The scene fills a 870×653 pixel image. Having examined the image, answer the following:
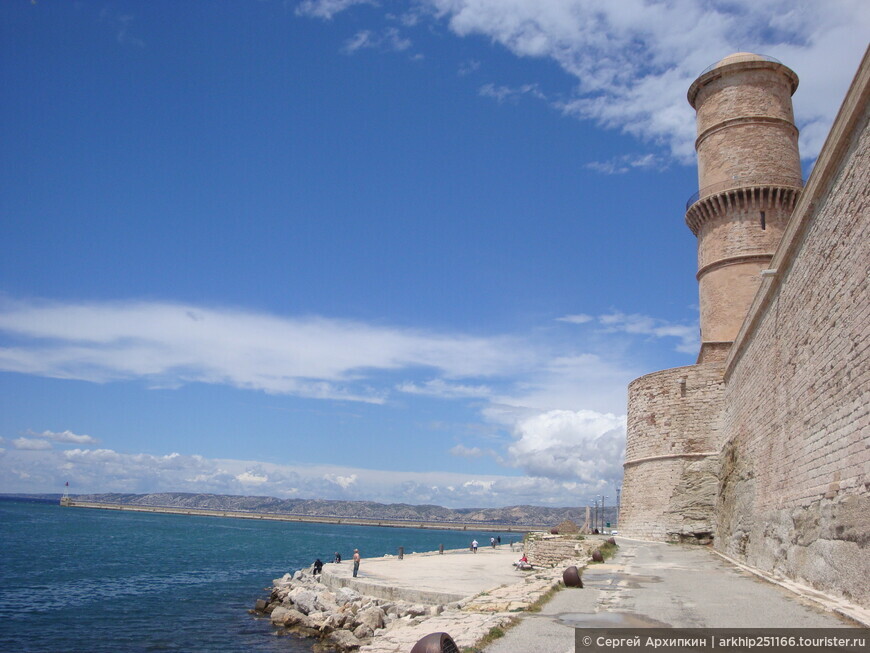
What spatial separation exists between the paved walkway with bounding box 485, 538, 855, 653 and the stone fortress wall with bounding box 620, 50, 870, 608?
0.76 m

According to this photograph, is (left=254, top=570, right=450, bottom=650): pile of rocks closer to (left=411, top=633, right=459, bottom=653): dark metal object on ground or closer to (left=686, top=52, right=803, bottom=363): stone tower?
(left=411, top=633, right=459, bottom=653): dark metal object on ground

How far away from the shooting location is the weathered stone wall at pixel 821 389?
7.80 metres

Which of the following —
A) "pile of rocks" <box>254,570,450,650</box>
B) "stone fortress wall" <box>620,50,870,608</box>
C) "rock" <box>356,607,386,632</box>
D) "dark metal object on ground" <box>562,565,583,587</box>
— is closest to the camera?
"stone fortress wall" <box>620,50,870,608</box>

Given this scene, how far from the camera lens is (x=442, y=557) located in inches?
1241

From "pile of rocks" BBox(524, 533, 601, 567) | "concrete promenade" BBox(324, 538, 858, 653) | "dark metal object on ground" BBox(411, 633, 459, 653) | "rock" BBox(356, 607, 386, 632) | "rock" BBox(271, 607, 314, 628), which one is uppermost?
"dark metal object on ground" BBox(411, 633, 459, 653)

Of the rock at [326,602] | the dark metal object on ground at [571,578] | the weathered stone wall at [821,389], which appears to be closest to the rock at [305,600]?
the rock at [326,602]

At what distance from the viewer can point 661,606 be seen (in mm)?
7969

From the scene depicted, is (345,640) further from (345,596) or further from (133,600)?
(133,600)

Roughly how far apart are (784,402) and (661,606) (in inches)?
212

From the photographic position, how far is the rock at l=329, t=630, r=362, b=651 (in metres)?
15.2

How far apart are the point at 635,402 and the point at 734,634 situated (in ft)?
57.1

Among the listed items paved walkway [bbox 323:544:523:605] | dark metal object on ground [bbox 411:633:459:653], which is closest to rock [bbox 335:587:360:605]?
paved walkway [bbox 323:544:523:605]

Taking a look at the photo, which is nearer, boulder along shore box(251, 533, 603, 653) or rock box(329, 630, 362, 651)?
boulder along shore box(251, 533, 603, 653)

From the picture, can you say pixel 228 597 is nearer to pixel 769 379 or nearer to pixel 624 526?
pixel 624 526
